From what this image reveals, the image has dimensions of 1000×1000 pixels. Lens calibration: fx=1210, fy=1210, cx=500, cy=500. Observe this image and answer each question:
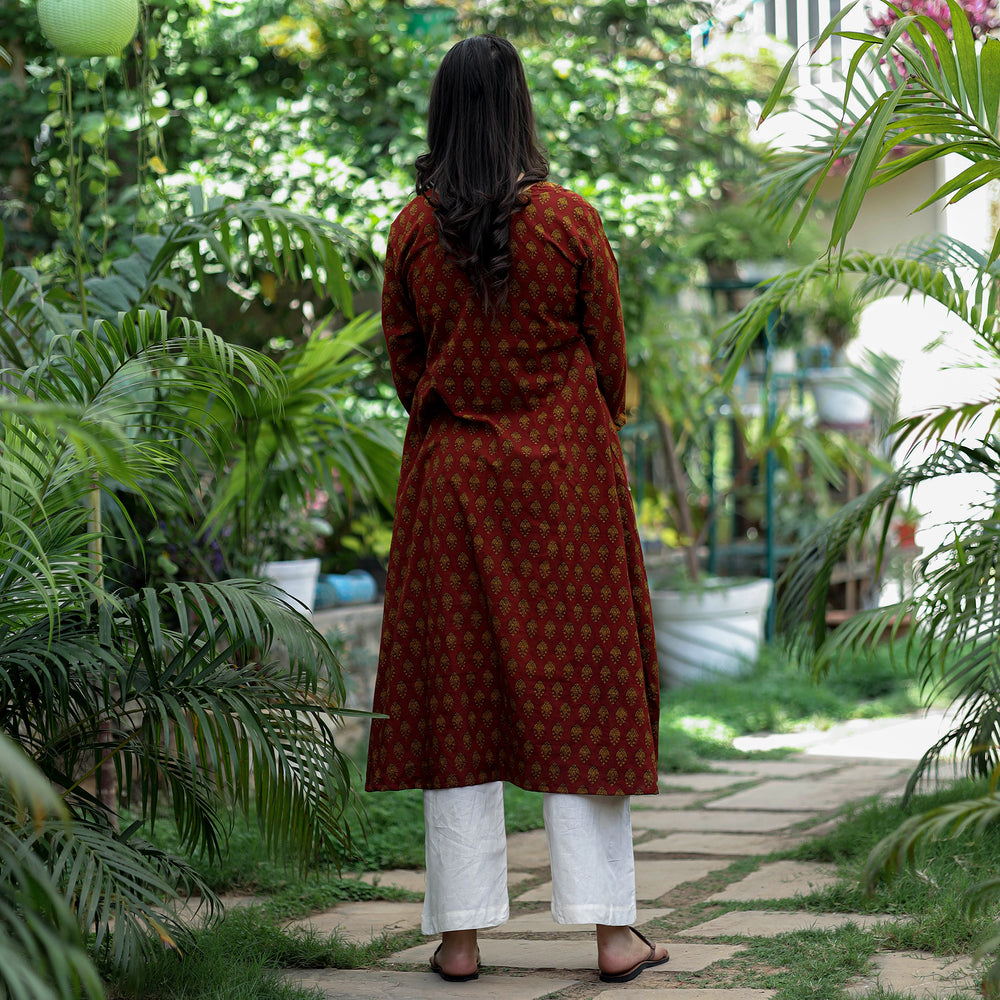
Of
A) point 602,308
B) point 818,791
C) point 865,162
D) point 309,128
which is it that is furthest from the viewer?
point 309,128

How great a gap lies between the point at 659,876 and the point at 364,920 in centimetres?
74

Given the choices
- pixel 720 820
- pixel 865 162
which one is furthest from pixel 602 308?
pixel 720 820

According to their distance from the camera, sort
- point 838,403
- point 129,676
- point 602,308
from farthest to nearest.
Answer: point 838,403 → point 602,308 → point 129,676

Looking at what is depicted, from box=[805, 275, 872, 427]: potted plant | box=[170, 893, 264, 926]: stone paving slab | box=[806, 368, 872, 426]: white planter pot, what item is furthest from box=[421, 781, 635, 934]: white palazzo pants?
box=[806, 368, 872, 426]: white planter pot

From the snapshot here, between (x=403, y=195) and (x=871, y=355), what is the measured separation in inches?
67.4

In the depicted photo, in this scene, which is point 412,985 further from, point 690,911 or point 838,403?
point 838,403

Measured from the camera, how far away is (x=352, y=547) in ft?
15.1

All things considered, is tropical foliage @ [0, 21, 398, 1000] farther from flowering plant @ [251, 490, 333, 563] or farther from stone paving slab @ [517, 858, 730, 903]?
flowering plant @ [251, 490, 333, 563]

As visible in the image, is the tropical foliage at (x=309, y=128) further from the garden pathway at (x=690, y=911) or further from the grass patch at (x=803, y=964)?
the grass patch at (x=803, y=964)

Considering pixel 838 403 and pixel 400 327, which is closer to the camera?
pixel 400 327

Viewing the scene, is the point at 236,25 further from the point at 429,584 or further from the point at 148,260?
the point at 429,584

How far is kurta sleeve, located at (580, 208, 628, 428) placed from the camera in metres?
2.10

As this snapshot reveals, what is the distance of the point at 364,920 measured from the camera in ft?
8.25

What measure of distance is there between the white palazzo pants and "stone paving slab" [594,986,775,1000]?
0.11 m
